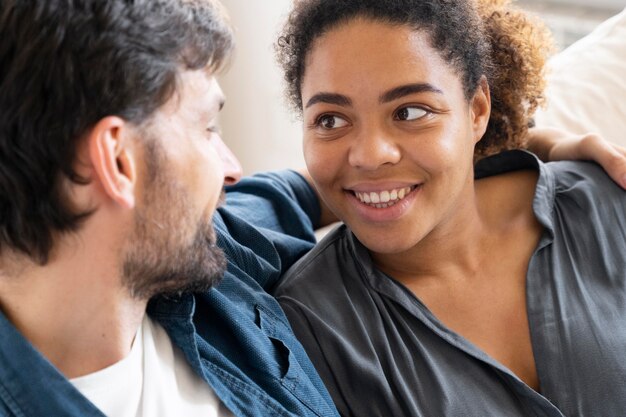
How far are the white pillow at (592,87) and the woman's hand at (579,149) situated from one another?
9cm

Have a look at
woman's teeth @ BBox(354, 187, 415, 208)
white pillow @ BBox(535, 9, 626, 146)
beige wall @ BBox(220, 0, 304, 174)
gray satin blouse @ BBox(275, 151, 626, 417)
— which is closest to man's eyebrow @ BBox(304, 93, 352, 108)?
woman's teeth @ BBox(354, 187, 415, 208)

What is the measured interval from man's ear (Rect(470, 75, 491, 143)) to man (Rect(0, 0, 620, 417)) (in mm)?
437

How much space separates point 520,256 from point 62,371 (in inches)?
29.0

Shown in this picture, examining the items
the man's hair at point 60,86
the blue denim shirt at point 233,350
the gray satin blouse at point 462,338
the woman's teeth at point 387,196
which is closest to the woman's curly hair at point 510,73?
the gray satin blouse at point 462,338

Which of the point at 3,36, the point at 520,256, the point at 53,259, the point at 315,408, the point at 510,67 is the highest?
the point at 3,36

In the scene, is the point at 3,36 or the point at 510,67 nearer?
the point at 3,36

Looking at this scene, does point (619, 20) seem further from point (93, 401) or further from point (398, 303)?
point (93, 401)

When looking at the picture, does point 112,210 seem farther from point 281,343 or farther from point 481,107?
point 481,107

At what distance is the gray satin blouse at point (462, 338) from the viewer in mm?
1229

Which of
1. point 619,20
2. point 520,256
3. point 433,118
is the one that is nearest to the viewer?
point 433,118

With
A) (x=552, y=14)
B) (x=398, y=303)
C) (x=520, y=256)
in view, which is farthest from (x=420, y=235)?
(x=552, y=14)

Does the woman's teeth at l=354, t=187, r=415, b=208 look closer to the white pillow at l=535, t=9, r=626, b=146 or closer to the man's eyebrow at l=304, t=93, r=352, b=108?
the man's eyebrow at l=304, t=93, r=352, b=108

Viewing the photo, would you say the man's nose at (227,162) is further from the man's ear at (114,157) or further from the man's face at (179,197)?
the man's ear at (114,157)

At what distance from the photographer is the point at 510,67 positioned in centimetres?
149
